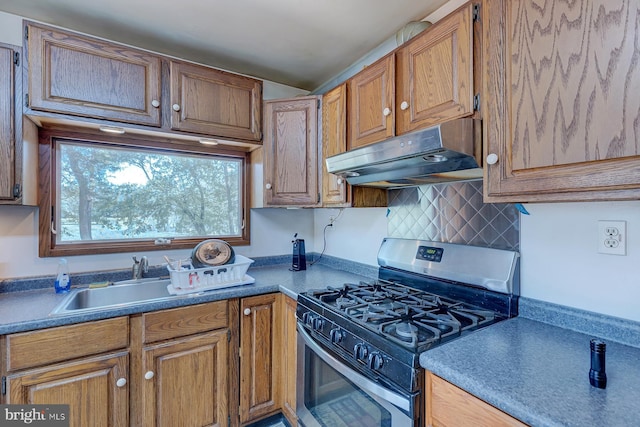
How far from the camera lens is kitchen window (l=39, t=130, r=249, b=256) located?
5.86 ft

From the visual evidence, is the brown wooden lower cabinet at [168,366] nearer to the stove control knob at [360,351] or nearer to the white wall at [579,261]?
the stove control knob at [360,351]

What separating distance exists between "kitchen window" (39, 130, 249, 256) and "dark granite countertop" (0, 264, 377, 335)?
34 cm

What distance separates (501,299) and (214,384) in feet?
5.01

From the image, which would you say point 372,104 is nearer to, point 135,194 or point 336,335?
point 336,335

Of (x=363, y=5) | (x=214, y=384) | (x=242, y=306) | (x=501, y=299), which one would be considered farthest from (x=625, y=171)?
(x=214, y=384)

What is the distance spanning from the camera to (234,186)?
2379 mm

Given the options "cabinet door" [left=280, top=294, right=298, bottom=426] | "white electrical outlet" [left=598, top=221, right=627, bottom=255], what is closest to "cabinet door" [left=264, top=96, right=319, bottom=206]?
"cabinet door" [left=280, top=294, right=298, bottom=426]

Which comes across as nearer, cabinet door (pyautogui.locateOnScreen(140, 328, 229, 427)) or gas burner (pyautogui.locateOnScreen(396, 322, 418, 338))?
gas burner (pyautogui.locateOnScreen(396, 322, 418, 338))

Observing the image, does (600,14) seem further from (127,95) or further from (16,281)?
(16,281)

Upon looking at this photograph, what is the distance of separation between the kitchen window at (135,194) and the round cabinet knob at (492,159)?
1788mm

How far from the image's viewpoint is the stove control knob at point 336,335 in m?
1.22

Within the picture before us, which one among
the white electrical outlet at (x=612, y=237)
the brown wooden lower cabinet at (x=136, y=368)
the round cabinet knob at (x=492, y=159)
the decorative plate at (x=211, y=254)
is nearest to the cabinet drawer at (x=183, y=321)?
the brown wooden lower cabinet at (x=136, y=368)

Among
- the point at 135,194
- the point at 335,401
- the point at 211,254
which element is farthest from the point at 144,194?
the point at 335,401

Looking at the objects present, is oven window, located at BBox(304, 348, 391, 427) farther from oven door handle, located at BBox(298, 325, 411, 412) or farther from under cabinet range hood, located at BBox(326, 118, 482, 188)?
under cabinet range hood, located at BBox(326, 118, 482, 188)
